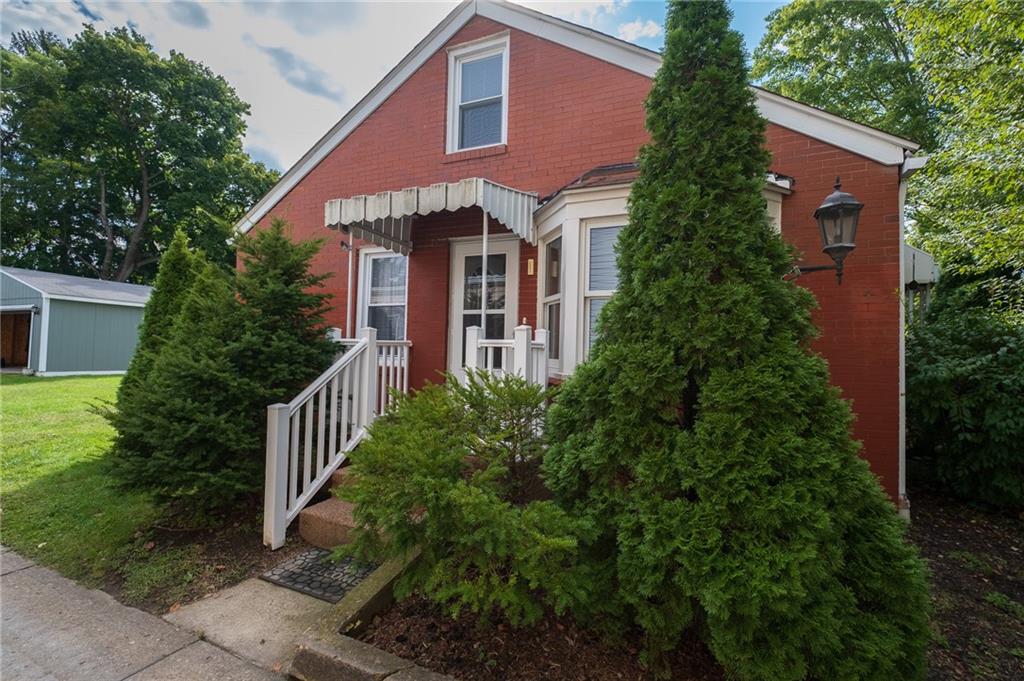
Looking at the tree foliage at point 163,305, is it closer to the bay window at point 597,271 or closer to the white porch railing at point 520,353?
the white porch railing at point 520,353

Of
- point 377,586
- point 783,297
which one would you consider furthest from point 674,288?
point 377,586

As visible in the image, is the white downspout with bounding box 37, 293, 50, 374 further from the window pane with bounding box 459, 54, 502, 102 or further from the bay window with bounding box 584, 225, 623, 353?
the bay window with bounding box 584, 225, 623, 353

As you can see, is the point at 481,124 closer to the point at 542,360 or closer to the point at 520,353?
the point at 542,360

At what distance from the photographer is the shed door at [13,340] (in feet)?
60.0

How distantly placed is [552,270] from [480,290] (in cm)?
130

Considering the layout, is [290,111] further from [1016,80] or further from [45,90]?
[45,90]

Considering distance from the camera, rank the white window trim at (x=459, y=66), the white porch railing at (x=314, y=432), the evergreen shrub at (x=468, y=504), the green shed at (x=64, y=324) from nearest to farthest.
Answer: the evergreen shrub at (x=468, y=504), the white porch railing at (x=314, y=432), the white window trim at (x=459, y=66), the green shed at (x=64, y=324)

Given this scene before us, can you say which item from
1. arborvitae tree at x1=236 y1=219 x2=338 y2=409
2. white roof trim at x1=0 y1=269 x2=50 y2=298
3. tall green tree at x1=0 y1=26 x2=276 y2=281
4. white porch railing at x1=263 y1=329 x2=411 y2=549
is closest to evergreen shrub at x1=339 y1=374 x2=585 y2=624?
white porch railing at x1=263 y1=329 x2=411 y2=549

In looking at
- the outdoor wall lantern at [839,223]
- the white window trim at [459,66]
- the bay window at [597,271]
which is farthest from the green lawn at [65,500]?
the outdoor wall lantern at [839,223]

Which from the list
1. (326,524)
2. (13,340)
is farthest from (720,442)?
(13,340)

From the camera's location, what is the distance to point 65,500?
4.50 metres

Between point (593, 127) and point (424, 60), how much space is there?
2831 millimetres

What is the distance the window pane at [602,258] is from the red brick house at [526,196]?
0.04 feet

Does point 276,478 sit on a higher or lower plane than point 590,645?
higher
